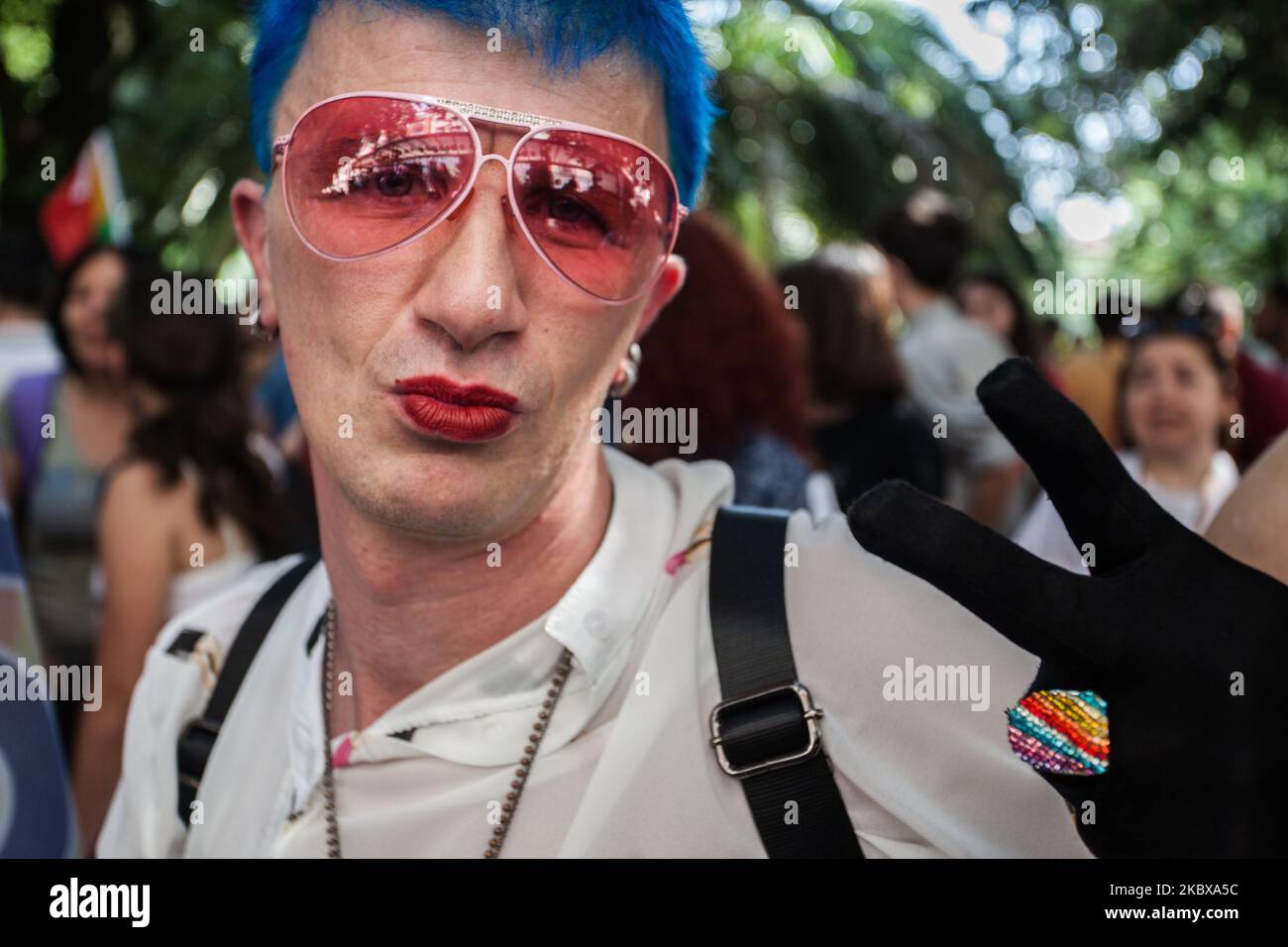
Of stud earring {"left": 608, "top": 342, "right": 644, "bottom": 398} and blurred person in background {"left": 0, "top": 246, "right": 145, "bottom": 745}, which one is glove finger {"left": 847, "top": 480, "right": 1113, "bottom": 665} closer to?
stud earring {"left": 608, "top": 342, "right": 644, "bottom": 398}

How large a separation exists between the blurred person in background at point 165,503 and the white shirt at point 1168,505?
2118mm

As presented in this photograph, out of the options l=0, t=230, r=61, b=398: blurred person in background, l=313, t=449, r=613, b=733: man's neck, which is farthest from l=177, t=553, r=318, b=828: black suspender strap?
l=0, t=230, r=61, b=398: blurred person in background

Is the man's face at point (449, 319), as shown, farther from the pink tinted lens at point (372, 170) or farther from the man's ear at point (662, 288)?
the man's ear at point (662, 288)

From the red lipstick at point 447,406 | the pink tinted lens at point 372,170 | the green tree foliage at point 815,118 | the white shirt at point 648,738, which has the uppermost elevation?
the green tree foliage at point 815,118

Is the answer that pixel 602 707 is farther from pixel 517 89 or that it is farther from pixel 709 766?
pixel 517 89

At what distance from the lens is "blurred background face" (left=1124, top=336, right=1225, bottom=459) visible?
3.78 metres

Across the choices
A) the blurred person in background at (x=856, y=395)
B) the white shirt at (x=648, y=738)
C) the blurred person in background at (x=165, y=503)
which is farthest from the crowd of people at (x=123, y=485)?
the blurred person in background at (x=856, y=395)

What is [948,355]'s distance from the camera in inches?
182

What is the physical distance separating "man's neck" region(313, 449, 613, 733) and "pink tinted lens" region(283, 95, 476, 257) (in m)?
0.37

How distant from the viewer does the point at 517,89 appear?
1487mm

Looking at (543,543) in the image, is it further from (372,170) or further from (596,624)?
(372,170)

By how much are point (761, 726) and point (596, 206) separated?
0.67 metres

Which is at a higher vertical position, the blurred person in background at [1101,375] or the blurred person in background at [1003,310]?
the blurred person in background at [1003,310]

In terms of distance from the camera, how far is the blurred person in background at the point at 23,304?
14.8 ft
